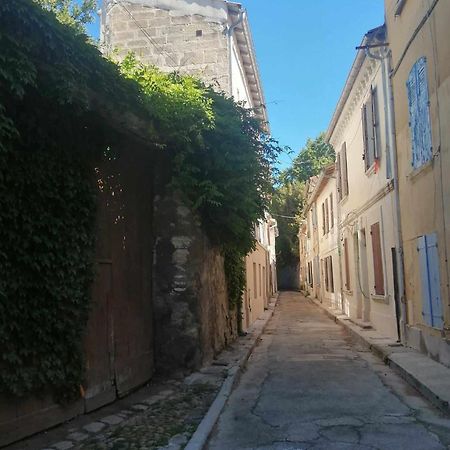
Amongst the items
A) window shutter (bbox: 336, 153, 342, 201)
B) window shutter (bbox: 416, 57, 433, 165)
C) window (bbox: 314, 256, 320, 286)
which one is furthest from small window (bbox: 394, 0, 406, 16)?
window (bbox: 314, 256, 320, 286)

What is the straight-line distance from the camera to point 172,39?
45.5 feet

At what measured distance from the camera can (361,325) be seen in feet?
49.8

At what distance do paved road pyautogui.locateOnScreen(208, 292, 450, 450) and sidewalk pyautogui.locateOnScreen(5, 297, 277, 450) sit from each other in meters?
0.21

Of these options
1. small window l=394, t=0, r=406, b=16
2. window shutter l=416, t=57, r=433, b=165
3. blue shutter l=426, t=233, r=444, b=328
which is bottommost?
blue shutter l=426, t=233, r=444, b=328

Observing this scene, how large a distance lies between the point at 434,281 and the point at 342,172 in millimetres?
10418

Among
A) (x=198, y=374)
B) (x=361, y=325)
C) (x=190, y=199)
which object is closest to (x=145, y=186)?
(x=190, y=199)

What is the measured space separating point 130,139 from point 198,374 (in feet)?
11.9

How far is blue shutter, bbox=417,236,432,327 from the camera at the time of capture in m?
9.16

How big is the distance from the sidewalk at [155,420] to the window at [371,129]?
23.4 feet

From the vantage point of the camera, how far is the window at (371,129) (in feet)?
41.7

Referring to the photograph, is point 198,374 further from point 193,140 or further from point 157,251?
point 193,140

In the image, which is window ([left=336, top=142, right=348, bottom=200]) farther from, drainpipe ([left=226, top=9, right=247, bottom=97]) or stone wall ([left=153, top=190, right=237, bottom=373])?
stone wall ([left=153, top=190, right=237, bottom=373])

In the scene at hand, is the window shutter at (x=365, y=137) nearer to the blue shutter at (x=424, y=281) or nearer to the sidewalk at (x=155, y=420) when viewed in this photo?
the blue shutter at (x=424, y=281)

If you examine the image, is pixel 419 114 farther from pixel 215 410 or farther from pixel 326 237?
pixel 326 237
